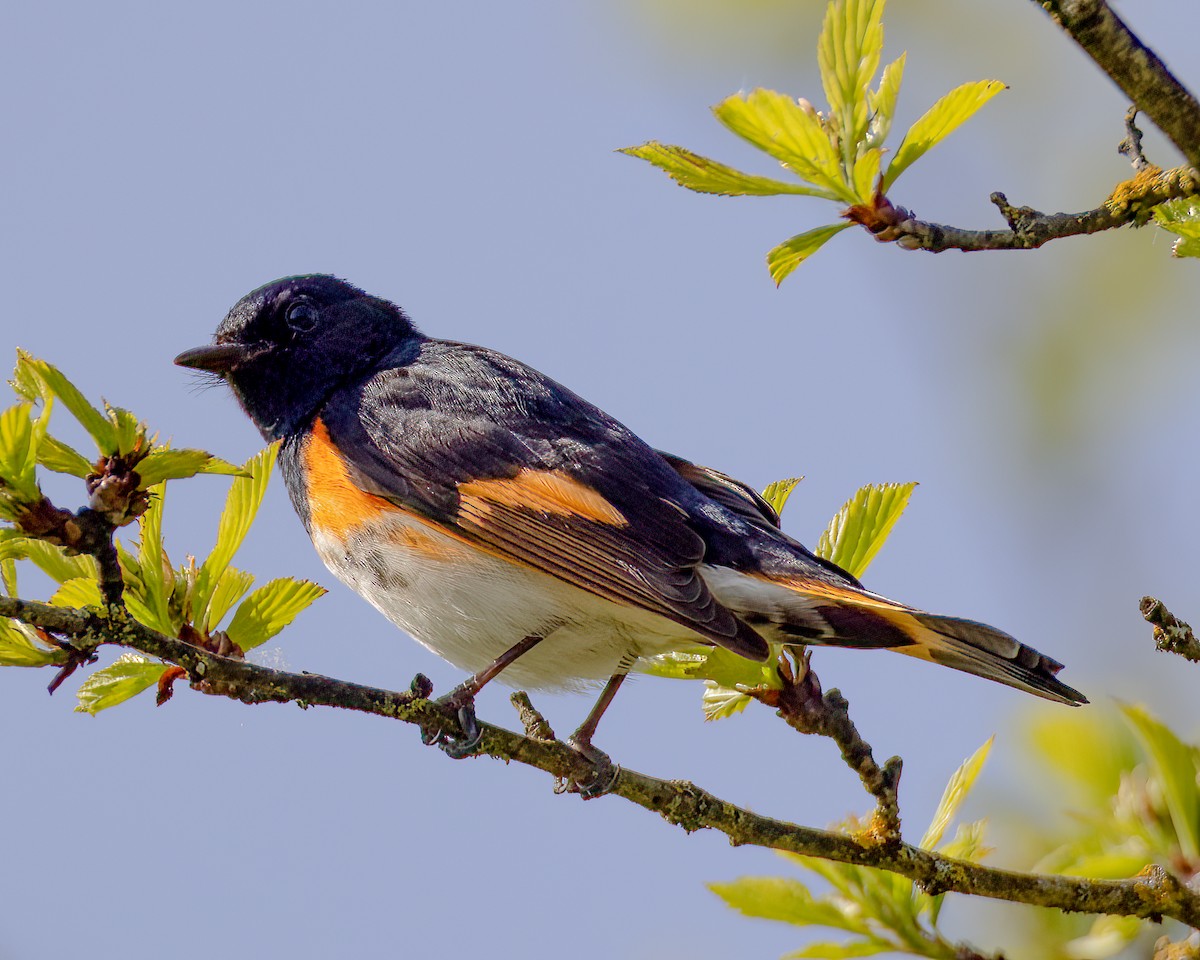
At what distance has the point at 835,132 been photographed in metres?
2.58

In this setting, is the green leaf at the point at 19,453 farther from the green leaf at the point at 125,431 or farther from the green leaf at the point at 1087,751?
the green leaf at the point at 1087,751

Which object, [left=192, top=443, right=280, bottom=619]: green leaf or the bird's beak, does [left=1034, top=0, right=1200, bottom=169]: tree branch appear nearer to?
[left=192, top=443, right=280, bottom=619]: green leaf

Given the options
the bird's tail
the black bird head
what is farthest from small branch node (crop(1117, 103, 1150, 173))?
the black bird head

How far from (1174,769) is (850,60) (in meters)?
1.49

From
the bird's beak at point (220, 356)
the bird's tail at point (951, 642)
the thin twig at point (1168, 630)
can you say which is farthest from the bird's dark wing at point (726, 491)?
the thin twig at point (1168, 630)

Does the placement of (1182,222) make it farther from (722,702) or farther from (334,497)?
(334,497)

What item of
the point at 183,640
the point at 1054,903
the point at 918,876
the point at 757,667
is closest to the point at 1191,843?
the point at 1054,903

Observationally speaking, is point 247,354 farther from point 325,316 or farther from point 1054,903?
point 1054,903

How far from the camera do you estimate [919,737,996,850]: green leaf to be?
2961 millimetres

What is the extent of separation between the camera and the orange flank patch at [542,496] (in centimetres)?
392

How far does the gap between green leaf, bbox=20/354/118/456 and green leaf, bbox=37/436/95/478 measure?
46mm

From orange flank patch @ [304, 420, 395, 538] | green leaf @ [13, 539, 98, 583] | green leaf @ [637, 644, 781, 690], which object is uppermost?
orange flank patch @ [304, 420, 395, 538]

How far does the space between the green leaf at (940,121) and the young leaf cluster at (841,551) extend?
0.91 meters

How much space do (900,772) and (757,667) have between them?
43 cm
